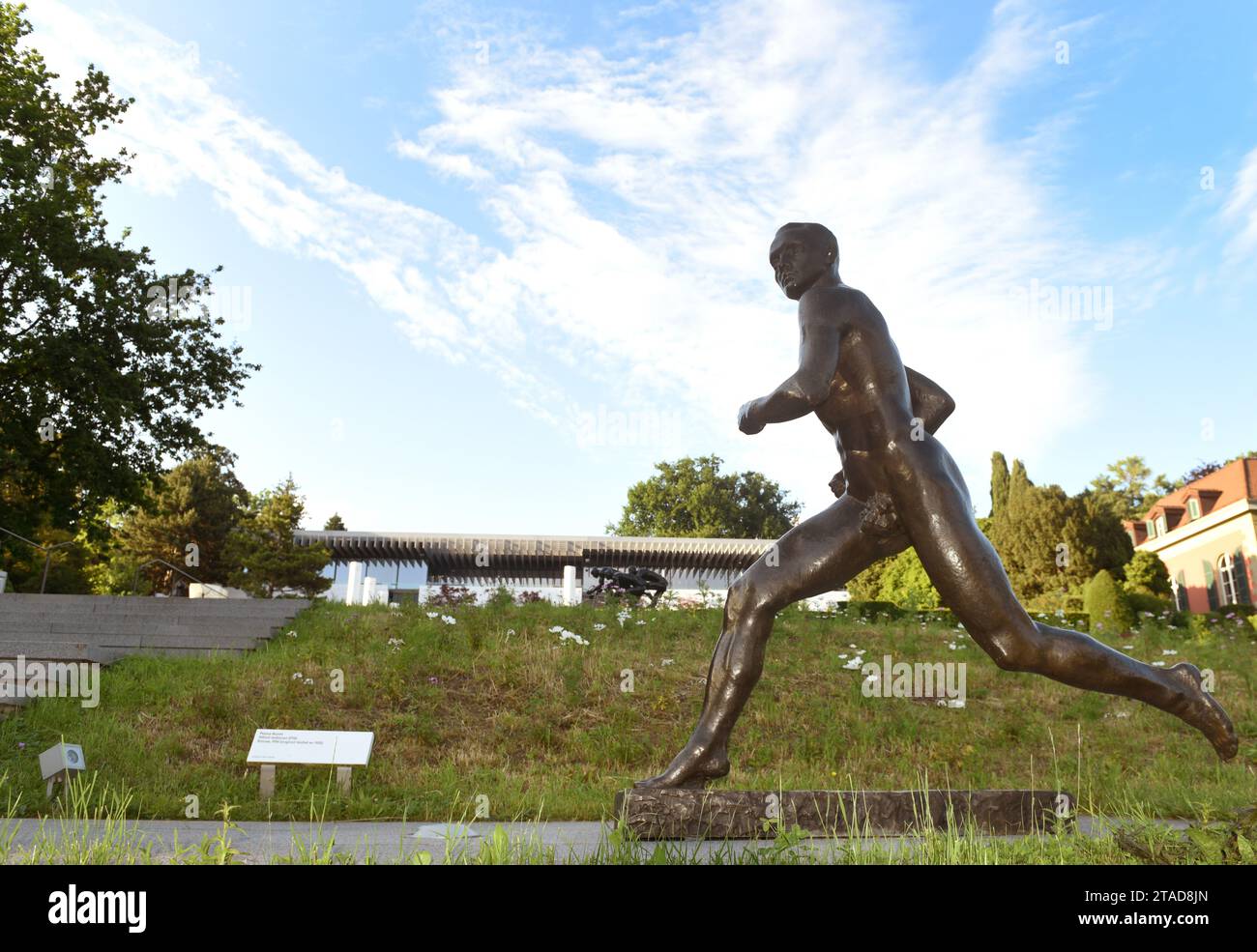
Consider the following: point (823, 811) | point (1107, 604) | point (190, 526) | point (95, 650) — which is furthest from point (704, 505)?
point (823, 811)

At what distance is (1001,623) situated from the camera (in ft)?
12.2

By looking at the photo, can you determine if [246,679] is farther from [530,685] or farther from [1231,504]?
[1231,504]

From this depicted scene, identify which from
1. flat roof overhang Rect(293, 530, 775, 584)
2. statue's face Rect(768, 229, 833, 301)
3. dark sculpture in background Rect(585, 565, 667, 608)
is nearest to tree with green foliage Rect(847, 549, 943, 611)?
flat roof overhang Rect(293, 530, 775, 584)

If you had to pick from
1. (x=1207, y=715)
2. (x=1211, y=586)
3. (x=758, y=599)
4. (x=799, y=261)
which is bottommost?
(x=1207, y=715)

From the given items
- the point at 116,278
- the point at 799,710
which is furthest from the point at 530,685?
the point at 116,278

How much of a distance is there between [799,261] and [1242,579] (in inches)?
1577

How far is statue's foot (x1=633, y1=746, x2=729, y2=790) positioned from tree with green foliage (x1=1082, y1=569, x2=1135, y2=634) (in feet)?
53.1

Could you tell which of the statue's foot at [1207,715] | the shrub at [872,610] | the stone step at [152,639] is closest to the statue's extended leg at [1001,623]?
the statue's foot at [1207,715]

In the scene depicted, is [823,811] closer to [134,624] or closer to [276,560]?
[134,624]

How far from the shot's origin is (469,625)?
11188 millimetres

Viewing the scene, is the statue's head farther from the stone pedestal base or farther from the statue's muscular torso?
the stone pedestal base

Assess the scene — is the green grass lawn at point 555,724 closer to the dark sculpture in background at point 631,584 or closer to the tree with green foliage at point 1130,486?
the dark sculpture in background at point 631,584

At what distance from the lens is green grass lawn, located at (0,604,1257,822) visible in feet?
20.6
